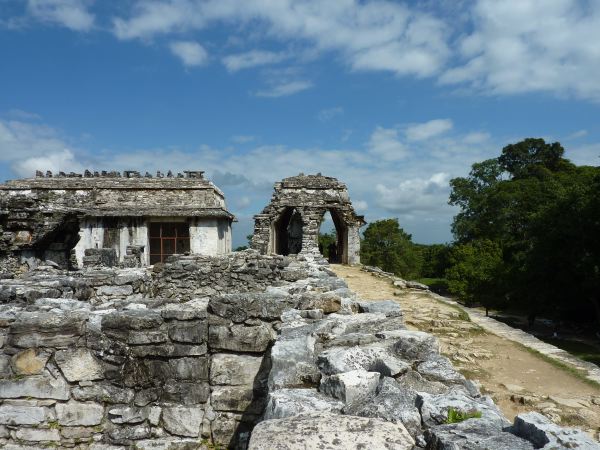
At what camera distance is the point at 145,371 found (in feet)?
12.3

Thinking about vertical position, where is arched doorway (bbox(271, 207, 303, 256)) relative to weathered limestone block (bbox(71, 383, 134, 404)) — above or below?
above

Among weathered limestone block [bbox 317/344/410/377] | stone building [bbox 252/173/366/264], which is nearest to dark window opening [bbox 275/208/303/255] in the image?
stone building [bbox 252/173/366/264]

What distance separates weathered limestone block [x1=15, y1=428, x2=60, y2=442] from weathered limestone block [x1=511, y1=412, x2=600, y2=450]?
3.32 meters

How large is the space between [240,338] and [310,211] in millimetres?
16713

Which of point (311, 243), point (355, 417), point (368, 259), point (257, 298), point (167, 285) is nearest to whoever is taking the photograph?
point (355, 417)

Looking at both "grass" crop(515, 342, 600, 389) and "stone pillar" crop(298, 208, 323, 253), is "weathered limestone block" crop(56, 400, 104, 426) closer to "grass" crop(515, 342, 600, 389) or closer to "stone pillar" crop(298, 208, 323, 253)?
"grass" crop(515, 342, 600, 389)

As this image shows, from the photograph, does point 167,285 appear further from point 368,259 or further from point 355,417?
point 368,259

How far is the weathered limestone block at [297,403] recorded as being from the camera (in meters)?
2.53

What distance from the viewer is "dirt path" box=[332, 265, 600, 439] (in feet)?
17.4

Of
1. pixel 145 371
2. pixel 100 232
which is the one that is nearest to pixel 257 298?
pixel 145 371

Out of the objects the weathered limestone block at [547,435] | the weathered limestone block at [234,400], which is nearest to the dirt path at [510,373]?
the weathered limestone block at [234,400]

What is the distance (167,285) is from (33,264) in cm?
268

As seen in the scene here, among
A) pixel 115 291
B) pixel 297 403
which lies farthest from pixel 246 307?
pixel 115 291

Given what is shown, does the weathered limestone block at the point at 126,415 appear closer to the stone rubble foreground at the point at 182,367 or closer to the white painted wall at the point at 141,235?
the stone rubble foreground at the point at 182,367
